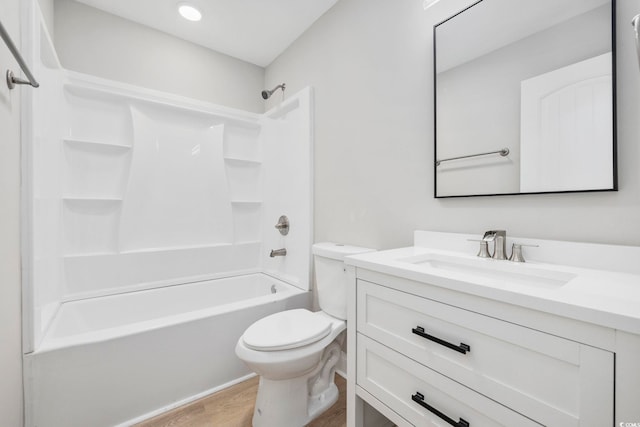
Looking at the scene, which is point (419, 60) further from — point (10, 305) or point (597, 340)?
point (10, 305)

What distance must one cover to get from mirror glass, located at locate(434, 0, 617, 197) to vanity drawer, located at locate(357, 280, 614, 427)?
614 mm

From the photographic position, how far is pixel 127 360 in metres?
1.39

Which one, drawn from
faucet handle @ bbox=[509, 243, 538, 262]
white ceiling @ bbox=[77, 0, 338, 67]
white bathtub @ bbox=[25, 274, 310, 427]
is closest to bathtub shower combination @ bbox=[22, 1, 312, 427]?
white bathtub @ bbox=[25, 274, 310, 427]

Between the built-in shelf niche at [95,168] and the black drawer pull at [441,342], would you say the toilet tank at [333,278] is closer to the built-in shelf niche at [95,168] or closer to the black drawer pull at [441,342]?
the black drawer pull at [441,342]

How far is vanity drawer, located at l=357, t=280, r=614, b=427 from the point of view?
58 centimetres

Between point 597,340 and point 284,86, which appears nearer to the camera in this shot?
point 597,340

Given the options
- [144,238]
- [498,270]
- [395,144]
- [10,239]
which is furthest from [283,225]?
[498,270]

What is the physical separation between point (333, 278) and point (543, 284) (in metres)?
0.97

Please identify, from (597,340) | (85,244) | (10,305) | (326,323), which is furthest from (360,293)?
(85,244)

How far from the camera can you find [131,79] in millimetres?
2092

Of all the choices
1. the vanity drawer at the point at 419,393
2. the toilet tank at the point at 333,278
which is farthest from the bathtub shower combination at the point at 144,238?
the vanity drawer at the point at 419,393

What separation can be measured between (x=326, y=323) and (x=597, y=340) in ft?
3.59

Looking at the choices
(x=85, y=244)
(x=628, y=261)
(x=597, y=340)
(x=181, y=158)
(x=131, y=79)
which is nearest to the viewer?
(x=597, y=340)

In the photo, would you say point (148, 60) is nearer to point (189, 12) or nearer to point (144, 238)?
point (189, 12)
